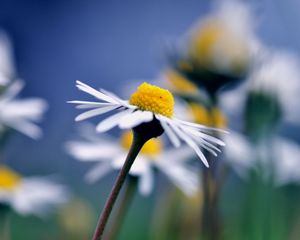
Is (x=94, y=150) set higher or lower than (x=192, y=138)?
higher

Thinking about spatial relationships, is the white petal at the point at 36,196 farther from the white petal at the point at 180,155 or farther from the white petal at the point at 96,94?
the white petal at the point at 96,94

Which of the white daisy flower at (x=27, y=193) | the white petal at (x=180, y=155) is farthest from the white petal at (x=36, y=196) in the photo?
the white petal at (x=180, y=155)

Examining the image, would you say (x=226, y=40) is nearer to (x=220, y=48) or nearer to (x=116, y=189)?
(x=220, y=48)

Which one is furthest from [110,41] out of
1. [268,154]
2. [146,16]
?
[268,154]

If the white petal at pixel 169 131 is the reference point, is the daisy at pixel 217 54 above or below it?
above

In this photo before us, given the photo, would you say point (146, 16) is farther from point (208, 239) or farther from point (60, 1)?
point (208, 239)

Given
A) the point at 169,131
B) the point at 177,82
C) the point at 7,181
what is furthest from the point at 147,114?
the point at 177,82
